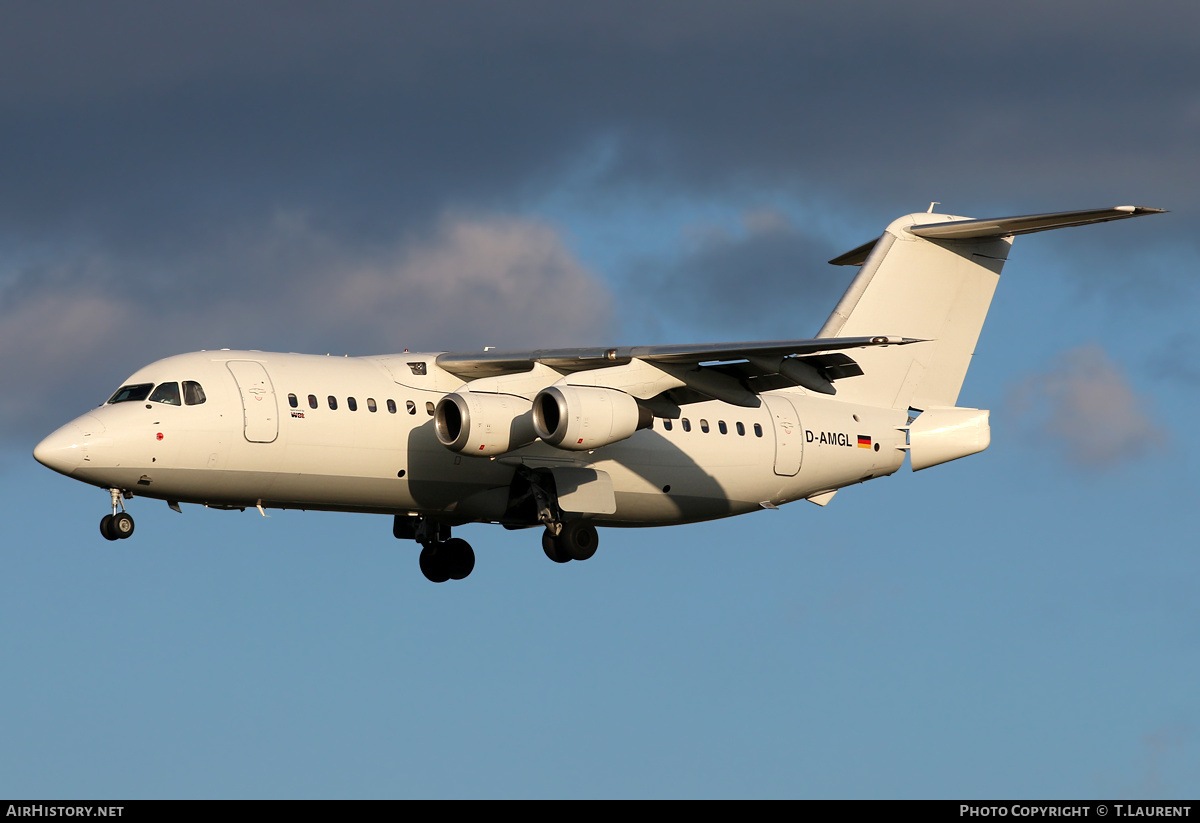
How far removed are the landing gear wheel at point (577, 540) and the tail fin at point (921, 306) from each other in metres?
4.83

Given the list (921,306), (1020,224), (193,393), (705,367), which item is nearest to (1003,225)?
(1020,224)

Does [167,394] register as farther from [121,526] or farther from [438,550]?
[438,550]

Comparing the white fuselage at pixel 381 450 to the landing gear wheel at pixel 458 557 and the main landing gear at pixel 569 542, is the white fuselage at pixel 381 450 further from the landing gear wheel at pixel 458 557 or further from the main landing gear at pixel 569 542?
the landing gear wheel at pixel 458 557

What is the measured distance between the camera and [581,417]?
20.0m

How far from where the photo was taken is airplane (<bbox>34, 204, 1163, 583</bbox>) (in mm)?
19531

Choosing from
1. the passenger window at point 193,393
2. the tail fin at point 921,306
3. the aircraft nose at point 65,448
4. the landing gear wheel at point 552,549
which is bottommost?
the landing gear wheel at point 552,549

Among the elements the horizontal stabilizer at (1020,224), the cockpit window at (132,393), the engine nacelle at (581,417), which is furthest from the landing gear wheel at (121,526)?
the horizontal stabilizer at (1020,224)

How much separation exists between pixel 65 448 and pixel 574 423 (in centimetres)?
594

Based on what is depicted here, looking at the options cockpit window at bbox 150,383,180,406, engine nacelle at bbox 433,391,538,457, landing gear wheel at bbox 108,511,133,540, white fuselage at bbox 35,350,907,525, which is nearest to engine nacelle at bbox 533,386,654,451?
engine nacelle at bbox 433,391,538,457

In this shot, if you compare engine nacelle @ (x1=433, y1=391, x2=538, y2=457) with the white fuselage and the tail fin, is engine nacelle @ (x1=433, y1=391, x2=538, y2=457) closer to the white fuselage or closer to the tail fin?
the white fuselage

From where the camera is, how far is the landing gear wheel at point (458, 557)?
23453 millimetres

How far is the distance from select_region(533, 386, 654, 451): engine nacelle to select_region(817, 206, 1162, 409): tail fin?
5319mm

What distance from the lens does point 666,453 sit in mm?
22656

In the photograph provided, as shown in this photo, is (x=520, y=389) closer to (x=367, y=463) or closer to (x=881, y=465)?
(x=367, y=463)
